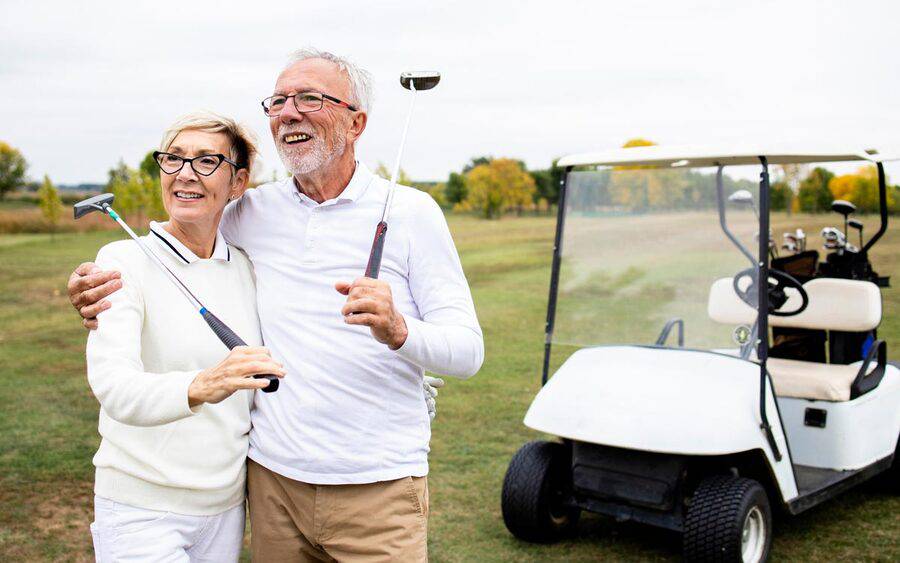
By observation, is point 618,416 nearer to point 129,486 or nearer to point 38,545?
point 129,486

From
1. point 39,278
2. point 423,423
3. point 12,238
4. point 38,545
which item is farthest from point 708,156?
point 12,238

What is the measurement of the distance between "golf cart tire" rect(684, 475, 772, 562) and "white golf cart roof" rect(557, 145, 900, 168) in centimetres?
129

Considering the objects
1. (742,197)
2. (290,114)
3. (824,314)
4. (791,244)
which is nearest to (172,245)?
(290,114)

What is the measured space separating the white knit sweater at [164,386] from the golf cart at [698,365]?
1815 mm

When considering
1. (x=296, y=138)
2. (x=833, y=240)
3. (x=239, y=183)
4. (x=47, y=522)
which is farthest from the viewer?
(x=833, y=240)

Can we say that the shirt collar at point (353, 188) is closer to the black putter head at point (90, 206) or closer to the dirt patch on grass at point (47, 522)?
the black putter head at point (90, 206)

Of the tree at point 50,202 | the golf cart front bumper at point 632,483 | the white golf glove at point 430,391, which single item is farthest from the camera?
the tree at point 50,202

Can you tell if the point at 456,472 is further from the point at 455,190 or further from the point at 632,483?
the point at 455,190

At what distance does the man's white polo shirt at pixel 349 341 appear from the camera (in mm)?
1980

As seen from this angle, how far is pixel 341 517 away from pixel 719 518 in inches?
71.5

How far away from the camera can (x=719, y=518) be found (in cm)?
332

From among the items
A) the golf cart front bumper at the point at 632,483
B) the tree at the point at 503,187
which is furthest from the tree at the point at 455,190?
the golf cart front bumper at the point at 632,483

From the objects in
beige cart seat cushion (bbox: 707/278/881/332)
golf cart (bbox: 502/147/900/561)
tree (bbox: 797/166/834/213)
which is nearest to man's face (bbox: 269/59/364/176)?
golf cart (bbox: 502/147/900/561)

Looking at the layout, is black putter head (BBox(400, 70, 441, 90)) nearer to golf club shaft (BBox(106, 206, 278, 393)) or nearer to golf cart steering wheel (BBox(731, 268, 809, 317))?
golf club shaft (BBox(106, 206, 278, 393))
